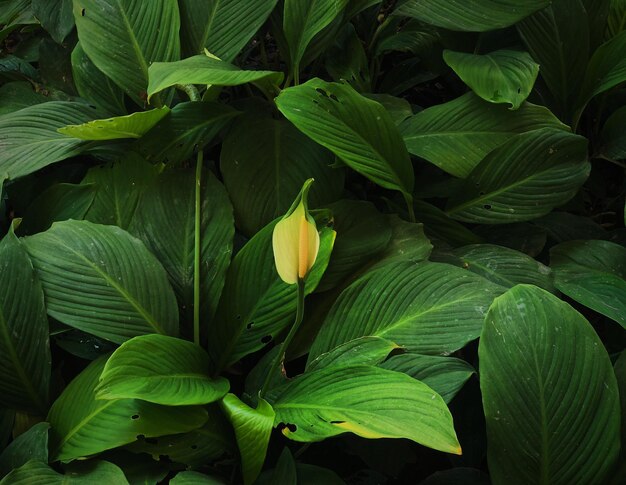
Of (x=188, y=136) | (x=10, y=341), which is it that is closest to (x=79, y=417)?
(x=10, y=341)

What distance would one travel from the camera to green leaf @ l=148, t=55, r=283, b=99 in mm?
894

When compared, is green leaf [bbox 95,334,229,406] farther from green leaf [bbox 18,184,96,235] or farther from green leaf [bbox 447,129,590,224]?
green leaf [bbox 447,129,590,224]

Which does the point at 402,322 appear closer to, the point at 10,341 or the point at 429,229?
the point at 429,229

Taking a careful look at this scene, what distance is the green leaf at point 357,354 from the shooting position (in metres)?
0.84

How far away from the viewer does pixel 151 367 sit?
0.80 meters

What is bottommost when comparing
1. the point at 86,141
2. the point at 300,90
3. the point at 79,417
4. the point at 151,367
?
the point at 79,417

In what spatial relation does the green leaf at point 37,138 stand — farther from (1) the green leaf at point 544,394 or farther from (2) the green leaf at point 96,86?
(1) the green leaf at point 544,394

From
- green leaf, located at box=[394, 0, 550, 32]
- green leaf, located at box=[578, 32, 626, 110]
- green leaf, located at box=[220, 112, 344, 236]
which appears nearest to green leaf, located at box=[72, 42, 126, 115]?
green leaf, located at box=[220, 112, 344, 236]

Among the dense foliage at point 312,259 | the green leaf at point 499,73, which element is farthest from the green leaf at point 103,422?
the green leaf at point 499,73

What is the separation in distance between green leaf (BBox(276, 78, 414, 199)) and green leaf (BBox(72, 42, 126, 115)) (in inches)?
15.5

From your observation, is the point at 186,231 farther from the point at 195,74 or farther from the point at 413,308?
the point at 413,308

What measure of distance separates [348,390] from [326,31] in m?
0.73

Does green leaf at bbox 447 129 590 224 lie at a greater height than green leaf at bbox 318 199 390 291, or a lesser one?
greater

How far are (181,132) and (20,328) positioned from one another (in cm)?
42
